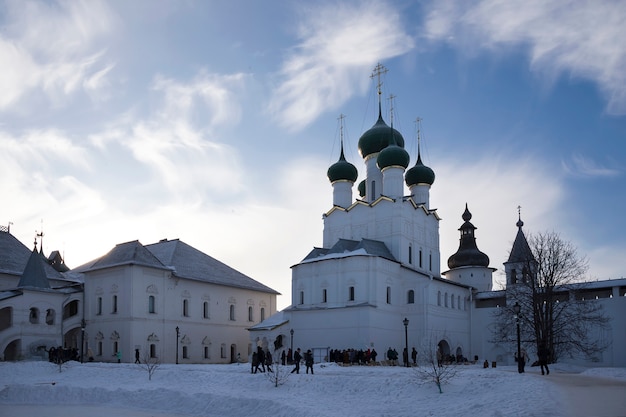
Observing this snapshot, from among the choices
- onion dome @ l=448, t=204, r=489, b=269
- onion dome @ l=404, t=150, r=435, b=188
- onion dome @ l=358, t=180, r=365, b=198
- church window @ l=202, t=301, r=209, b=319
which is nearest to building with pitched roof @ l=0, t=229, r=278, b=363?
church window @ l=202, t=301, r=209, b=319

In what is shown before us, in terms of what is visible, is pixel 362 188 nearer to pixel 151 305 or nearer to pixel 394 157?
pixel 394 157

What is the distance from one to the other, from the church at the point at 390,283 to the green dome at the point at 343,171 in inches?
3.2

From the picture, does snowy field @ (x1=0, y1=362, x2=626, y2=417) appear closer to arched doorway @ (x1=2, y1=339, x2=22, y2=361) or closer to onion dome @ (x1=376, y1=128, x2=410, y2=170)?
arched doorway @ (x1=2, y1=339, x2=22, y2=361)

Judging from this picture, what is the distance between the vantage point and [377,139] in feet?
169

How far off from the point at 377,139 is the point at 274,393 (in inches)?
1228

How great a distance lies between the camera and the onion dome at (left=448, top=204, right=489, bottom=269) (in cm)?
5647

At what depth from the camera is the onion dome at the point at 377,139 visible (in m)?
51.3

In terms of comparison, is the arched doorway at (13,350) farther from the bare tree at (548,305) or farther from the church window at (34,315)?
the bare tree at (548,305)

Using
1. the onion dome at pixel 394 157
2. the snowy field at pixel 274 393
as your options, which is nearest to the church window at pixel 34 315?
the snowy field at pixel 274 393

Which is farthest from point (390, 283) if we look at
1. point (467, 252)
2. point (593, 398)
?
point (593, 398)

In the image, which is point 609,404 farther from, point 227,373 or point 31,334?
point 31,334

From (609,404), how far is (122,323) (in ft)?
103

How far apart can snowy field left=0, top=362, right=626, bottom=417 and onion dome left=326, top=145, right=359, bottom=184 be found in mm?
22962

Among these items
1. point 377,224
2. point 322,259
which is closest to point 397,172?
point 377,224
